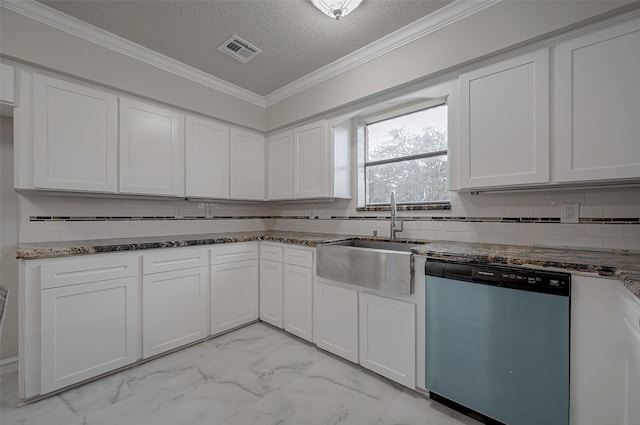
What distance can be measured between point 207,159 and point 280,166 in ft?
2.69

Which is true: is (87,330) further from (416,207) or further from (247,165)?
(416,207)

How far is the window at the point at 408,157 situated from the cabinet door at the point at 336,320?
1.09 meters

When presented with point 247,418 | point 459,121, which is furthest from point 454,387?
point 459,121

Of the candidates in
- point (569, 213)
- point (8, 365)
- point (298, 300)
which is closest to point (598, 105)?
point (569, 213)

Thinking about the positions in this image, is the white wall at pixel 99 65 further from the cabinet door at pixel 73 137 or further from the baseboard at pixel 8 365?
the baseboard at pixel 8 365

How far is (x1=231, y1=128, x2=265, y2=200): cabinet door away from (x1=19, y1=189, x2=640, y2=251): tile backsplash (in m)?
0.35

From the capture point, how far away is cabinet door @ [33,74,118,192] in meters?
1.95

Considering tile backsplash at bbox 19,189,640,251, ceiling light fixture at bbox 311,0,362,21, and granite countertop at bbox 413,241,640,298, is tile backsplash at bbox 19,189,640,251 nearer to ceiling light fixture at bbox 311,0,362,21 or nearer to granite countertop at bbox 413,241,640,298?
granite countertop at bbox 413,241,640,298

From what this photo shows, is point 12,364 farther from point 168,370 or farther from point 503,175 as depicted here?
point 503,175

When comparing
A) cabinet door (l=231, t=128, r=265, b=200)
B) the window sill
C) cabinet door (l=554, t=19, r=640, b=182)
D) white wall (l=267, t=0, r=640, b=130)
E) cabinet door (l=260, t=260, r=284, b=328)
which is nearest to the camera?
cabinet door (l=554, t=19, r=640, b=182)

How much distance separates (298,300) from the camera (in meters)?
2.52

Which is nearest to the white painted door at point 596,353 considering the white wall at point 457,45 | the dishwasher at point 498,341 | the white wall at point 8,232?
the dishwasher at point 498,341

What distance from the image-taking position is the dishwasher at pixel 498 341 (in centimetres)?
128

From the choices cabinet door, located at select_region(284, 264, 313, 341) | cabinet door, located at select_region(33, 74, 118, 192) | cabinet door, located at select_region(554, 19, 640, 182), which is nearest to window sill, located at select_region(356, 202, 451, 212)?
cabinet door, located at select_region(554, 19, 640, 182)
